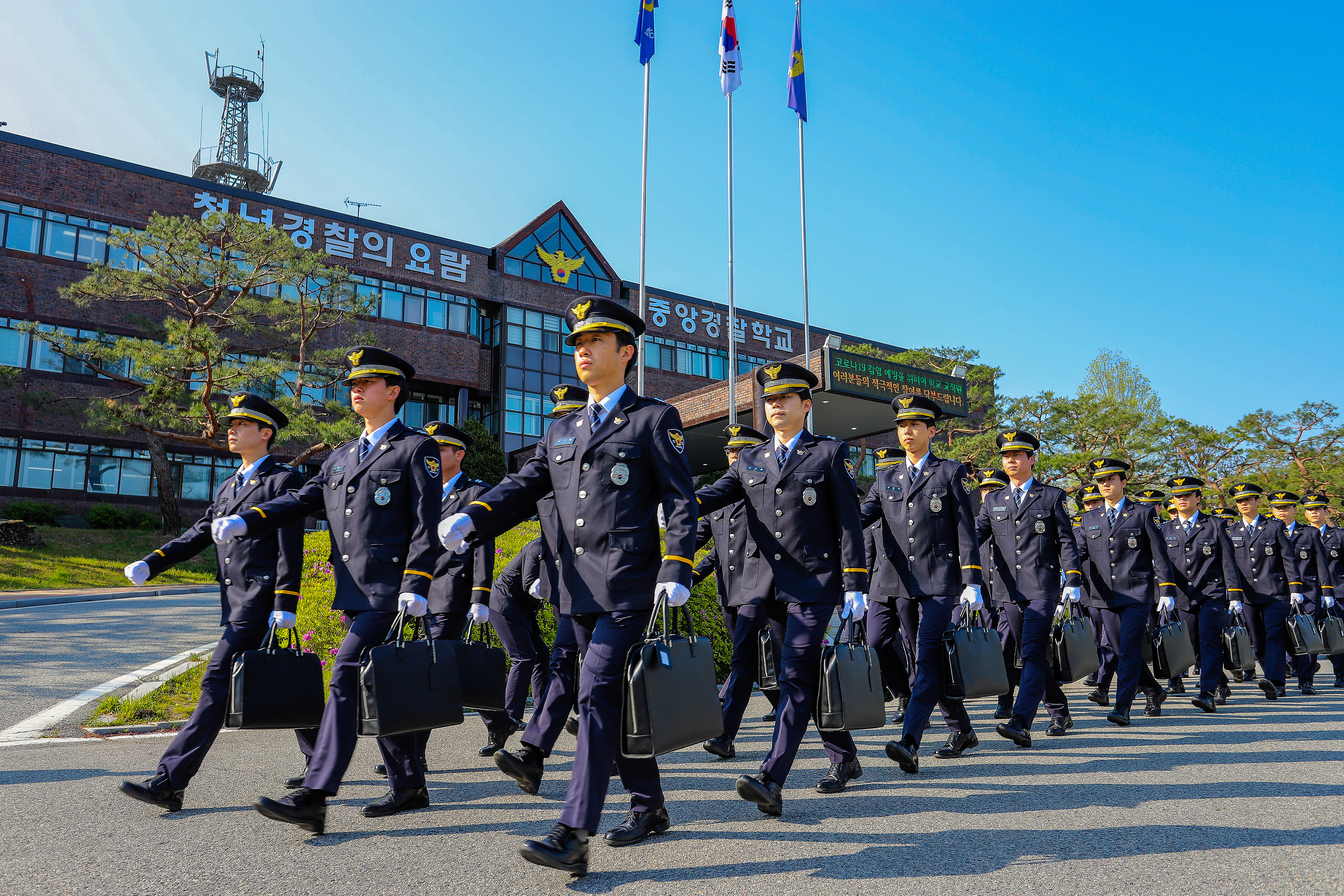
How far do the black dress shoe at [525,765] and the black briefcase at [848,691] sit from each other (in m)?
1.44

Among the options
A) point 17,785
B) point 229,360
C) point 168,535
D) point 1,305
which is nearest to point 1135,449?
point 229,360

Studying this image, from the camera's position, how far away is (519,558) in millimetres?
6289

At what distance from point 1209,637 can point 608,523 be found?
320 inches

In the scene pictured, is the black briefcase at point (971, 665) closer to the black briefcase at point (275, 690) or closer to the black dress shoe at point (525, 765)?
the black dress shoe at point (525, 765)

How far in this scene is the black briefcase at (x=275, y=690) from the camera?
439cm

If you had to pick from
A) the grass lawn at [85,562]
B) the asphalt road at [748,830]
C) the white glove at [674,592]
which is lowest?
the asphalt road at [748,830]

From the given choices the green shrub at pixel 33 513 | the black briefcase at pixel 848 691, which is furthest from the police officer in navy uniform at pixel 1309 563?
the green shrub at pixel 33 513

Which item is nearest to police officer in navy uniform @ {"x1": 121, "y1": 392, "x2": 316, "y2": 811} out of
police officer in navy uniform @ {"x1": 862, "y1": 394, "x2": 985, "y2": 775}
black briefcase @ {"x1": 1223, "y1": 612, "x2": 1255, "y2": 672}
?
police officer in navy uniform @ {"x1": 862, "y1": 394, "x2": 985, "y2": 775}

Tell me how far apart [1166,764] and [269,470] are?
5646mm

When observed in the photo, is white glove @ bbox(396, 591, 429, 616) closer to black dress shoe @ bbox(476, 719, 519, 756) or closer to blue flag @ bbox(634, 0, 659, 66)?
black dress shoe @ bbox(476, 719, 519, 756)

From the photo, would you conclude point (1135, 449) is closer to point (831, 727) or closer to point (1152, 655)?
point (1152, 655)

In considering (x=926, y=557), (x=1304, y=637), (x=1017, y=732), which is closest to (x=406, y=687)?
(x=926, y=557)

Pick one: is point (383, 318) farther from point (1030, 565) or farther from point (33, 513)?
point (1030, 565)

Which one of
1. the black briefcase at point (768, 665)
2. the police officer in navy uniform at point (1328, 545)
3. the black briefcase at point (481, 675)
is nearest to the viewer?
the black briefcase at point (481, 675)
